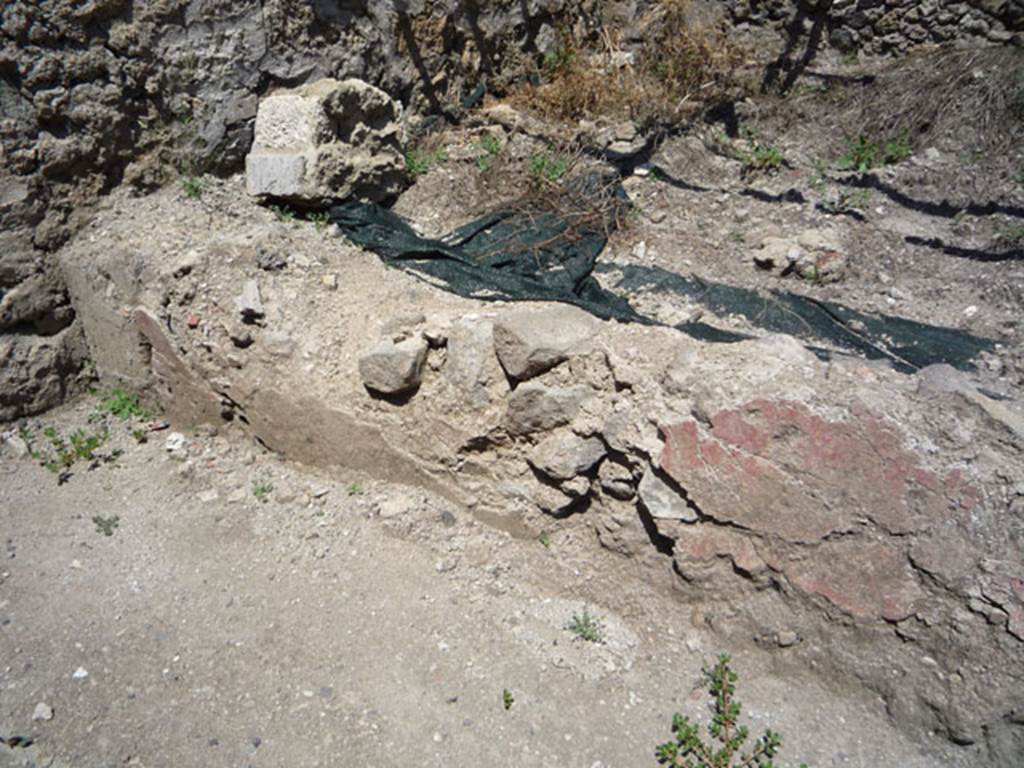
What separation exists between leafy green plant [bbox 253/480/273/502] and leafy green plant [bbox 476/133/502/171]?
7.49 feet

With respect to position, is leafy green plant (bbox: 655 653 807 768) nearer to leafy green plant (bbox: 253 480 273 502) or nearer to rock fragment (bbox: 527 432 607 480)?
rock fragment (bbox: 527 432 607 480)

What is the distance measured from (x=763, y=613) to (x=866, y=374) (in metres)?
0.93

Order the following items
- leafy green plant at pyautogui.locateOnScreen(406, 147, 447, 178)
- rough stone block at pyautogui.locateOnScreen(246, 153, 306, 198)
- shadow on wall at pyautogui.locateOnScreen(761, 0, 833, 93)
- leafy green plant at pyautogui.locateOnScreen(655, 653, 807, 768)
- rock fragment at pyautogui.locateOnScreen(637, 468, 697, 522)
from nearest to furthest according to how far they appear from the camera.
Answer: leafy green plant at pyautogui.locateOnScreen(655, 653, 807, 768), rock fragment at pyautogui.locateOnScreen(637, 468, 697, 522), rough stone block at pyautogui.locateOnScreen(246, 153, 306, 198), leafy green plant at pyautogui.locateOnScreen(406, 147, 447, 178), shadow on wall at pyautogui.locateOnScreen(761, 0, 833, 93)

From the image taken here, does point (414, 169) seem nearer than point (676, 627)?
No

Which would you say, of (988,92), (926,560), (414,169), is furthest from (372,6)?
(926,560)

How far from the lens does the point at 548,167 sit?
4309 millimetres

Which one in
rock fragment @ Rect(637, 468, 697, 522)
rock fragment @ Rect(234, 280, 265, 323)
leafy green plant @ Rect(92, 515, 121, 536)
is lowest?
leafy green plant @ Rect(92, 515, 121, 536)

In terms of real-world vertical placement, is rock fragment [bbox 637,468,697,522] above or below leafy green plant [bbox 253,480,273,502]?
above

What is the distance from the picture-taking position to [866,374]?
249cm

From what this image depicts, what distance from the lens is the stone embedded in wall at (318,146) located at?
143 inches

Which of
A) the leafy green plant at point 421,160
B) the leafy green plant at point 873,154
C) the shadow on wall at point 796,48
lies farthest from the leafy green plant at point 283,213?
the shadow on wall at point 796,48

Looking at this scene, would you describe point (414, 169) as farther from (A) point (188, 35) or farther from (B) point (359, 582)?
(B) point (359, 582)

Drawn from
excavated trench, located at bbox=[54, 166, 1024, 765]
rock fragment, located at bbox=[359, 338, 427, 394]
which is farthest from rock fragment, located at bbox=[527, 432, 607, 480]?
rock fragment, located at bbox=[359, 338, 427, 394]

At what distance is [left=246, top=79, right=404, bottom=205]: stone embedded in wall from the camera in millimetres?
3645
